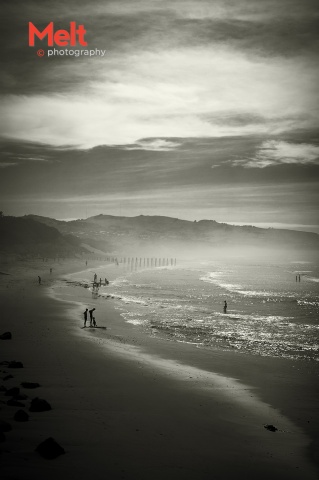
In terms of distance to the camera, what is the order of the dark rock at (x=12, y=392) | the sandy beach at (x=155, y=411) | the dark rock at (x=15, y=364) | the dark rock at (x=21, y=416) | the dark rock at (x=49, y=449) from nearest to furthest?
the dark rock at (x=49, y=449) < the sandy beach at (x=155, y=411) < the dark rock at (x=21, y=416) < the dark rock at (x=12, y=392) < the dark rock at (x=15, y=364)

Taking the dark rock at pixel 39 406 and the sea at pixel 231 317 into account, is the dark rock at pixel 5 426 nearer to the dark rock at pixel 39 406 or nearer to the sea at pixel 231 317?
the dark rock at pixel 39 406

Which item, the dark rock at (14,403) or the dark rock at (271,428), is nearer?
the dark rock at (14,403)

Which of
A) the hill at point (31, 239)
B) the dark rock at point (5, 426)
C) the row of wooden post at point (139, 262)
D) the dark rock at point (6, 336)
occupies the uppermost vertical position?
the hill at point (31, 239)

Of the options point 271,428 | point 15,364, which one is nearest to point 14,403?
point 15,364

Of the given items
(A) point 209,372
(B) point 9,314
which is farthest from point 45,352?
(B) point 9,314

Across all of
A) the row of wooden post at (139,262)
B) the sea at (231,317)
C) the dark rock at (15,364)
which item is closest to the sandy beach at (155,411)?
the dark rock at (15,364)

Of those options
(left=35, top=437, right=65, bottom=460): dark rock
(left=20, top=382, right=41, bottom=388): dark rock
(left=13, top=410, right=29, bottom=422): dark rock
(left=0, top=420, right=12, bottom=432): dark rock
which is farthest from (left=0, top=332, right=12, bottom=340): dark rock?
(left=35, top=437, right=65, bottom=460): dark rock

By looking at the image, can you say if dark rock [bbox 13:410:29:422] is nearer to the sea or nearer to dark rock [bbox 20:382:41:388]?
dark rock [bbox 20:382:41:388]

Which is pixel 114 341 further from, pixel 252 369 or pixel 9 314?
pixel 9 314
